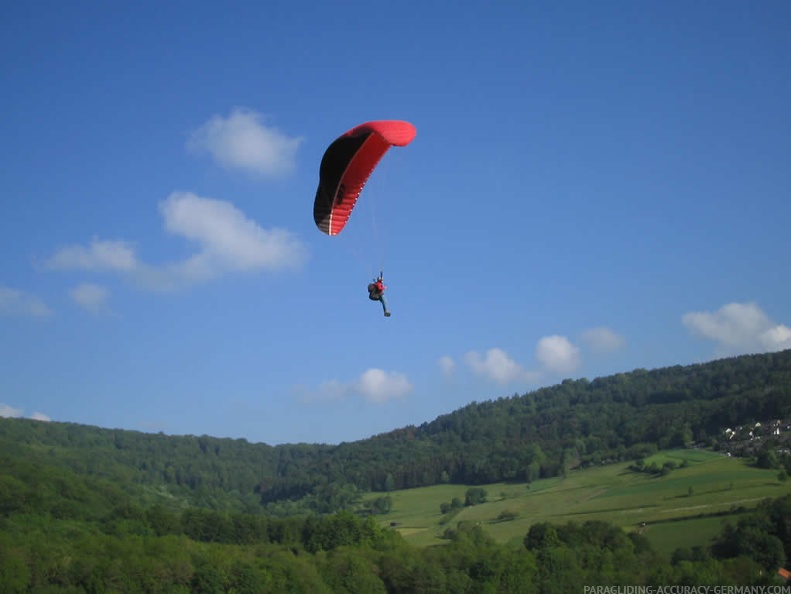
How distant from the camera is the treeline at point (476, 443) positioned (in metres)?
111

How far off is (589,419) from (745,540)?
101 metres

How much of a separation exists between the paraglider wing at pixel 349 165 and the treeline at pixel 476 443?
7860 cm

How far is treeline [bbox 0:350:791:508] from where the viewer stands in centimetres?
11088

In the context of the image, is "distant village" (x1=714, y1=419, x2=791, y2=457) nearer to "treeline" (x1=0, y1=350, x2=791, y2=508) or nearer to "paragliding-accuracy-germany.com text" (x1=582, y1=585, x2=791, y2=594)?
"treeline" (x1=0, y1=350, x2=791, y2=508)

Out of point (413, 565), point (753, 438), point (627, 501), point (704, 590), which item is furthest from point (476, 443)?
point (704, 590)

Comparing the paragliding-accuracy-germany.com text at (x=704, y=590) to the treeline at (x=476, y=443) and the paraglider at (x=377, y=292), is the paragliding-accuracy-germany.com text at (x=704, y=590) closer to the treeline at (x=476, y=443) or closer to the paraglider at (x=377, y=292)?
the paraglider at (x=377, y=292)

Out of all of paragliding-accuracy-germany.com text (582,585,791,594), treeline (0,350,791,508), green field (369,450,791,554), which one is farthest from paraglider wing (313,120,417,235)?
treeline (0,350,791,508)

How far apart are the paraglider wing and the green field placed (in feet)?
112

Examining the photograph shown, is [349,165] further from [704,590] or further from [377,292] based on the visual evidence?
[704,590]

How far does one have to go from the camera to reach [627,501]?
231 ft

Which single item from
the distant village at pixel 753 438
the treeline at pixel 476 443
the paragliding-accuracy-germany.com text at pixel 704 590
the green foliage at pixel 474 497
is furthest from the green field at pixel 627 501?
the treeline at pixel 476 443

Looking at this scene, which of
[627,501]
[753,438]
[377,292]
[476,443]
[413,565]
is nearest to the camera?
[377,292]

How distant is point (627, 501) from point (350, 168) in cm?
5070

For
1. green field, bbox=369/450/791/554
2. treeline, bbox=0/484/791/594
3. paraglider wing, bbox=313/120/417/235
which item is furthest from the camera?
green field, bbox=369/450/791/554
